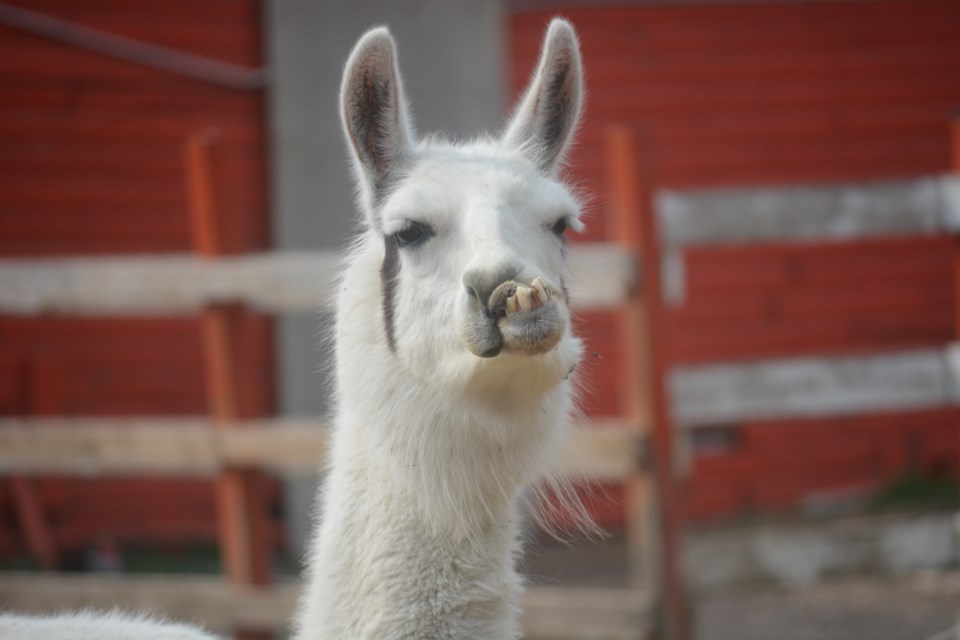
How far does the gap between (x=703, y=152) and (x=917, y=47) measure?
1.93 m

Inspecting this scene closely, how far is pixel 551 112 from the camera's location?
312 cm

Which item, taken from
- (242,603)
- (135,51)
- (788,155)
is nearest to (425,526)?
(242,603)

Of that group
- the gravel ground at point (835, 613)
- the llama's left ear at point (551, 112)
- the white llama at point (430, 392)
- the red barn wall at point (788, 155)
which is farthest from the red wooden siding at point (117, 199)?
the white llama at point (430, 392)

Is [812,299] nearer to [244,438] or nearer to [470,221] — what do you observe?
[244,438]

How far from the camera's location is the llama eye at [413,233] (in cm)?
276

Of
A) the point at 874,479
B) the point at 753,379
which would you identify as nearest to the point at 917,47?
the point at 874,479

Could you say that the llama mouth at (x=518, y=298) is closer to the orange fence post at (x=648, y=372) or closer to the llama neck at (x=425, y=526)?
the llama neck at (x=425, y=526)

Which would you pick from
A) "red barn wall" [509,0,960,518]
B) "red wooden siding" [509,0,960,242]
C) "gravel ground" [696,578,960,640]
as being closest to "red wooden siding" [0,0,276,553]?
"red wooden siding" [509,0,960,242]

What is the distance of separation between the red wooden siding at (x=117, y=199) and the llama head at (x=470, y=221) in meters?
5.39

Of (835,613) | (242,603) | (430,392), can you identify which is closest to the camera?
(430,392)

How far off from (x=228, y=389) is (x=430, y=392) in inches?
108

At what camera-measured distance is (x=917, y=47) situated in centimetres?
935

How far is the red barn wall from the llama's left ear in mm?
5699

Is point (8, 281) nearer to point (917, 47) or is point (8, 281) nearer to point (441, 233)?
point (441, 233)
